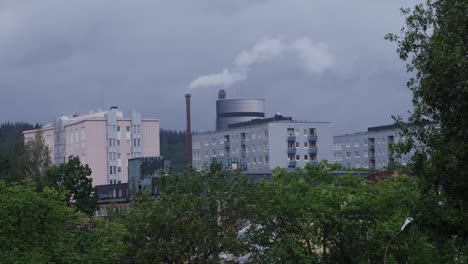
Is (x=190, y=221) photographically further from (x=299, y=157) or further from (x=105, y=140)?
(x=105, y=140)

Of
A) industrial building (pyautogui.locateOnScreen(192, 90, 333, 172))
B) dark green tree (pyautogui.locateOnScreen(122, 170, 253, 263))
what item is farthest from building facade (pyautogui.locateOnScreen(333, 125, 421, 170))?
dark green tree (pyautogui.locateOnScreen(122, 170, 253, 263))

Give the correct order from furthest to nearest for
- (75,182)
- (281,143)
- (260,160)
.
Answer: (260,160) < (281,143) < (75,182)

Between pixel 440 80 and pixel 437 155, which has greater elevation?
pixel 440 80

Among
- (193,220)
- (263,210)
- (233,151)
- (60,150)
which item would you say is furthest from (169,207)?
(60,150)

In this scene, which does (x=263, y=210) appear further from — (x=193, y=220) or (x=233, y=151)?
(x=233, y=151)

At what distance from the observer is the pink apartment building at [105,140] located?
186875mm

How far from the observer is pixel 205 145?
633ft

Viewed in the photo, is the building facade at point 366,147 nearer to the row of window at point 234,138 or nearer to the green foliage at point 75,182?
the row of window at point 234,138

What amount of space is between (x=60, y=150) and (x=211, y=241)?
14095cm

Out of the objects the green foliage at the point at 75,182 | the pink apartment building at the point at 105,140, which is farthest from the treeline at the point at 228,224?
the pink apartment building at the point at 105,140

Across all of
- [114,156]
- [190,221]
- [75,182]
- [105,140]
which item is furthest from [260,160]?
[190,221]

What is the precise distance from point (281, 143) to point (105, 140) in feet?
102

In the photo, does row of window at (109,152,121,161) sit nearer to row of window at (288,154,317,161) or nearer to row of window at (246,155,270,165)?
row of window at (246,155,270,165)

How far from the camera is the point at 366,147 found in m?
185
